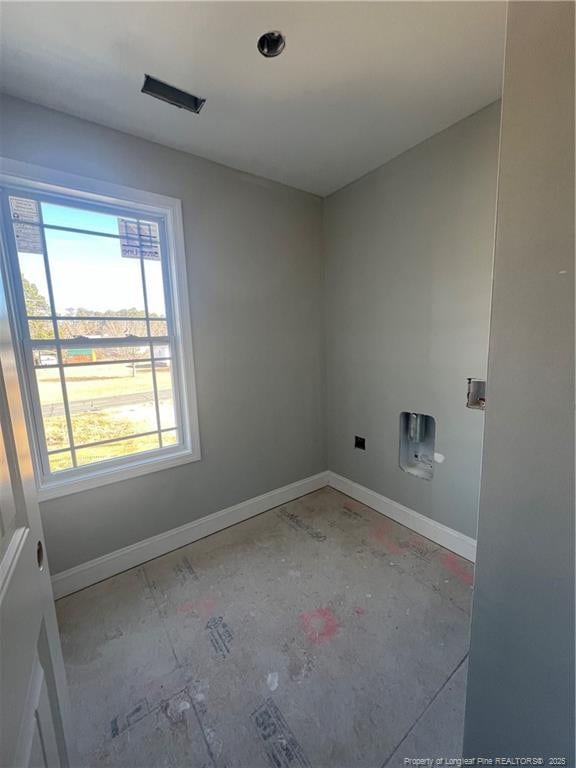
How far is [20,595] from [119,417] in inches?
59.4

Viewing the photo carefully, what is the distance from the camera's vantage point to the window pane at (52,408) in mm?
1658

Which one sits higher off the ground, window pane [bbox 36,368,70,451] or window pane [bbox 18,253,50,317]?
window pane [bbox 18,253,50,317]

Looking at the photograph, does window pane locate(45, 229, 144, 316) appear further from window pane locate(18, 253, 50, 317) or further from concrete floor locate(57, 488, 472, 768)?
concrete floor locate(57, 488, 472, 768)

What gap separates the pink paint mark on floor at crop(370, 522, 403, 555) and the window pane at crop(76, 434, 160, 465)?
1.65 meters

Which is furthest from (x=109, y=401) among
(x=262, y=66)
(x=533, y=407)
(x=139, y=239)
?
(x=533, y=407)

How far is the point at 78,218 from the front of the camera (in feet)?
5.64

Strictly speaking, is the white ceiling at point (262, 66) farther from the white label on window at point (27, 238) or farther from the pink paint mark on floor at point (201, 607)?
the pink paint mark on floor at point (201, 607)

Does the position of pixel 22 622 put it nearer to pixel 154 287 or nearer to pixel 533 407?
pixel 533 407

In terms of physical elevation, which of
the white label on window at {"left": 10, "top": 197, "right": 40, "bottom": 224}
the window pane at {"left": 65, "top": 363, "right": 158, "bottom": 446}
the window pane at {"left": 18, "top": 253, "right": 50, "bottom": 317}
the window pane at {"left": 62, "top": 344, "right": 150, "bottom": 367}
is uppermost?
the white label on window at {"left": 10, "top": 197, "right": 40, "bottom": 224}

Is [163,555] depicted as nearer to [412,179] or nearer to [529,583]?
[529,583]

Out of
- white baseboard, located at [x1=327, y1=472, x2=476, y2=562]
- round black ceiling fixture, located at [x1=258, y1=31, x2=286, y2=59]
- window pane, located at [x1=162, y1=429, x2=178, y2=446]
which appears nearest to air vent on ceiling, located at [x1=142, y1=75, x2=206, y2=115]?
round black ceiling fixture, located at [x1=258, y1=31, x2=286, y2=59]

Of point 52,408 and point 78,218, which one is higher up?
point 78,218

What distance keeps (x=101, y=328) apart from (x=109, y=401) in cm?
44

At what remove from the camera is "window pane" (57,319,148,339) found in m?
1.71
